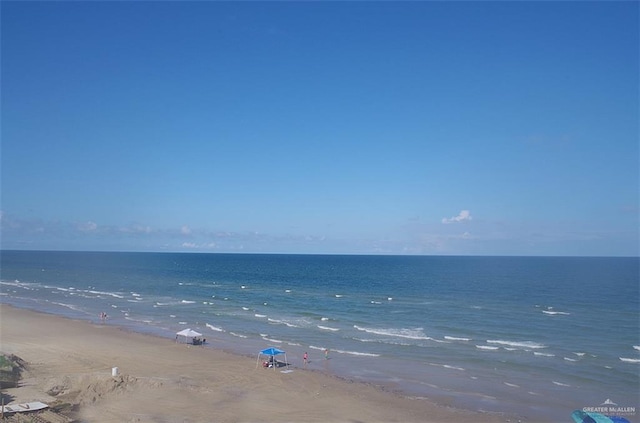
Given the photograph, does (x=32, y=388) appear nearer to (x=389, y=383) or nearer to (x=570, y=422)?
(x=389, y=383)

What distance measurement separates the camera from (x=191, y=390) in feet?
78.4

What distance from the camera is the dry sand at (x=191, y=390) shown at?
20562 mm

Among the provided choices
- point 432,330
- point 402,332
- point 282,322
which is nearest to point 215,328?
point 282,322

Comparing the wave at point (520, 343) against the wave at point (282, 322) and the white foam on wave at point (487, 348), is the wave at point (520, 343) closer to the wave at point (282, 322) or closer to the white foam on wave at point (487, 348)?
the white foam on wave at point (487, 348)

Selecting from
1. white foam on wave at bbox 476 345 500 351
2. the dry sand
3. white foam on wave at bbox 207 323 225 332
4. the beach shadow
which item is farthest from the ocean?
the beach shadow

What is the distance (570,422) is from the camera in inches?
842

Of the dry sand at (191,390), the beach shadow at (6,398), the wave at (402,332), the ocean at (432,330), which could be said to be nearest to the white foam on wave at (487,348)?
the ocean at (432,330)

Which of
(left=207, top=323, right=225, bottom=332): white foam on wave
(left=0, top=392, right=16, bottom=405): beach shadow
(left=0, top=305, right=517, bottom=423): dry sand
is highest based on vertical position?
(left=0, top=392, right=16, bottom=405): beach shadow

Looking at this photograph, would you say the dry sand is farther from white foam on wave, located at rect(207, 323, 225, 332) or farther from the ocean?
white foam on wave, located at rect(207, 323, 225, 332)

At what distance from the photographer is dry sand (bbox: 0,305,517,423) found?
20.6 metres

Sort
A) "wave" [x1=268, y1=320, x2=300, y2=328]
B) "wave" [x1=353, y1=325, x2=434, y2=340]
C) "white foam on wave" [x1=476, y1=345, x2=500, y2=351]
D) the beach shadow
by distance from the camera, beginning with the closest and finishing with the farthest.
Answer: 1. the beach shadow
2. "white foam on wave" [x1=476, y1=345, x2=500, y2=351]
3. "wave" [x1=353, y1=325, x2=434, y2=340]
4. "wave" [x1=268, y1=320, x2=300, y2=328]

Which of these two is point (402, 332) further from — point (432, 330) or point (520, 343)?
point (520, 343)

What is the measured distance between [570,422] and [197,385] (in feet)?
56.9

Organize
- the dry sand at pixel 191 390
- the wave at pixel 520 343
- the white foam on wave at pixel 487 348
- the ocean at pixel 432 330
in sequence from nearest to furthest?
the dry sand at pixel 191 390
the ocean at pixel 432 330
the white foam on wave at pixel 487 348
the wave at pixel 520 343
